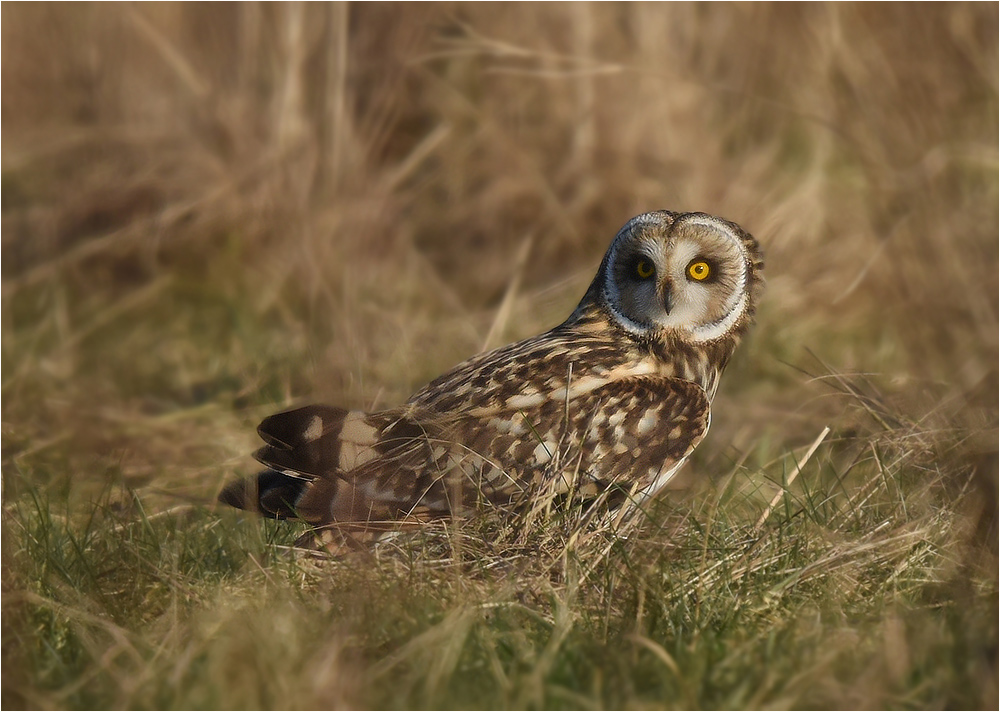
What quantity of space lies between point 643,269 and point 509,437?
2.53 feet


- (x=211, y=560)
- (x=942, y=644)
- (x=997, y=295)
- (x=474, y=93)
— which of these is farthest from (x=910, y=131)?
(x=474, y=93)

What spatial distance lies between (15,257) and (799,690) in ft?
18.7

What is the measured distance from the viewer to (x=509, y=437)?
338 centimetres

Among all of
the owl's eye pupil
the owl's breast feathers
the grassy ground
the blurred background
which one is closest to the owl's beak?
the owl's eye pupil

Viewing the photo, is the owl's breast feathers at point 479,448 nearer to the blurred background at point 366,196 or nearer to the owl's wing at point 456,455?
the owl's wing at point 456,455

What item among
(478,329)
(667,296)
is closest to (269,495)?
(667,296)

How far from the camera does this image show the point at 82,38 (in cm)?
796

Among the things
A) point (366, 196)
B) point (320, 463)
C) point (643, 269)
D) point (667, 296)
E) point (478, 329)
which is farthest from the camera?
point (366, 196)

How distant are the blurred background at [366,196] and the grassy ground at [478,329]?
0.02 m

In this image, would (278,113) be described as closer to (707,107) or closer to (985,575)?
(707,107)

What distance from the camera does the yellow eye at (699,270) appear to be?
3750 millimetres

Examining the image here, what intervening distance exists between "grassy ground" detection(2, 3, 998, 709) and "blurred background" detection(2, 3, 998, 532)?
0.08 feet

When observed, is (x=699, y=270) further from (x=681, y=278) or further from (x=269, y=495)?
(x=269, y=495)

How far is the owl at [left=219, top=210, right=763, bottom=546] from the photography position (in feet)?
10.8
